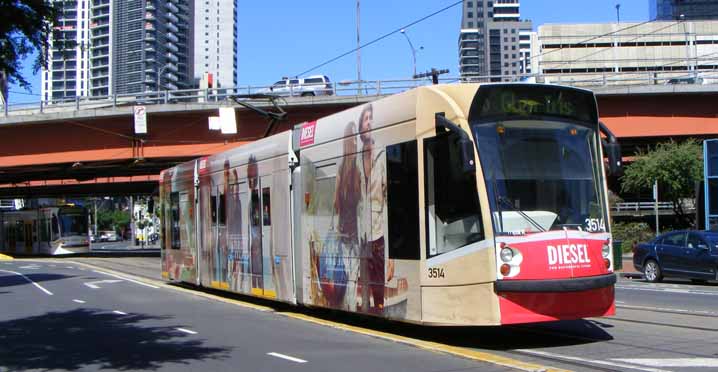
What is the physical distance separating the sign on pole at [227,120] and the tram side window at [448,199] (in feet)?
79.3

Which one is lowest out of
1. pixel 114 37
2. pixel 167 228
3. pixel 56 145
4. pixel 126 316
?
pixel 126 316

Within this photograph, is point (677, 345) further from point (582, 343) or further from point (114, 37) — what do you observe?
point (114, 37)

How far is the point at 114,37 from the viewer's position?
185250mm

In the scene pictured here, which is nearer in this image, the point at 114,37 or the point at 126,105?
the point at 126,105

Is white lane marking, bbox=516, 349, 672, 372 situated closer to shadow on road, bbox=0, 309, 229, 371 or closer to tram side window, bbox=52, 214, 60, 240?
shadow on road, bbox=0, 309, 229, 371

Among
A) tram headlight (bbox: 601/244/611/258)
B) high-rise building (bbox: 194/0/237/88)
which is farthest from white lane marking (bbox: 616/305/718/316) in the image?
high-rise building (bbox: 194/0/237/88)

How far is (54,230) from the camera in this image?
1893 inches

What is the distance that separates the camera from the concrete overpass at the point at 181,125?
31.3 meters

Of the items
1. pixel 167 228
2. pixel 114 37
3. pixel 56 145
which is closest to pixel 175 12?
pixel 114 37

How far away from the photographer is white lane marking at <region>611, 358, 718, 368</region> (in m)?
7.70

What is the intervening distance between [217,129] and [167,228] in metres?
13.8

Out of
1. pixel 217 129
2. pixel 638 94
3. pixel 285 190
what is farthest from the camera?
pixel 217 129

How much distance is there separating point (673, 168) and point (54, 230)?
37028 millimetres

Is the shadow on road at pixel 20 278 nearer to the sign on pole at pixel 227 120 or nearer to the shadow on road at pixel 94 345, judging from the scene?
the sign on pole at pixel 227 120
